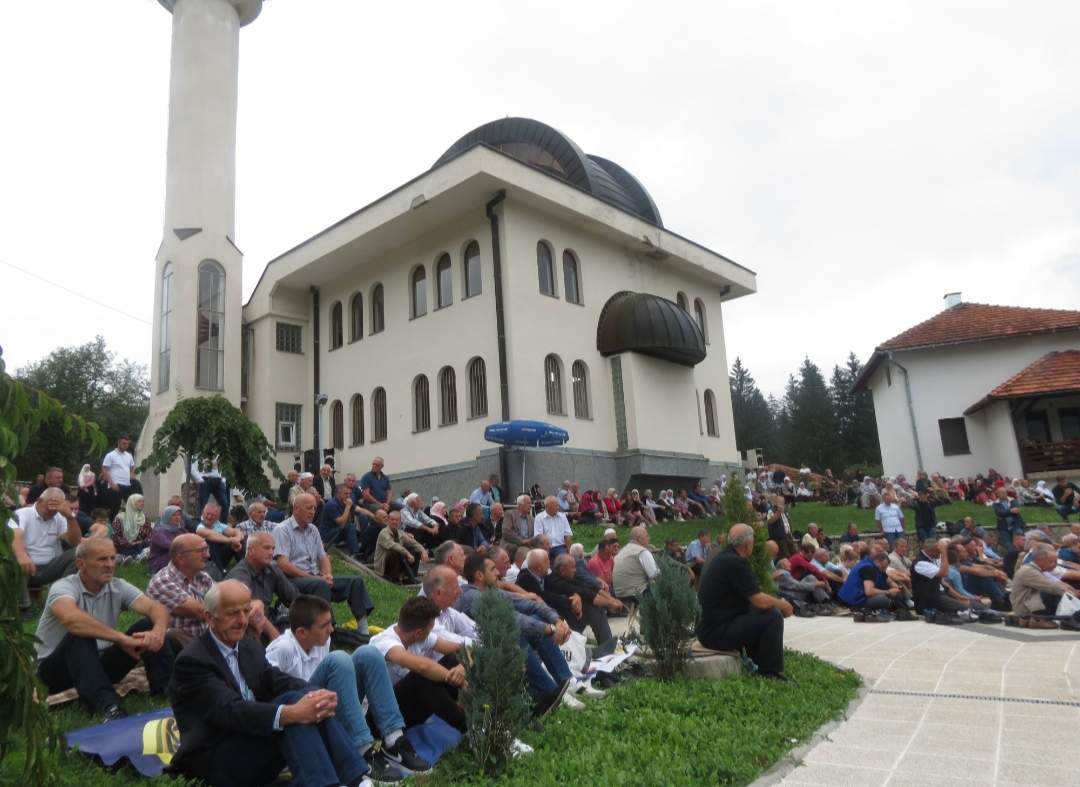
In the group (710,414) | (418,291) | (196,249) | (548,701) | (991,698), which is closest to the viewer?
(548,701)

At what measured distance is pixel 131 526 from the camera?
12.2m

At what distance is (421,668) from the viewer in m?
5.00

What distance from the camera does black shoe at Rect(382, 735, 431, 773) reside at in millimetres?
4535

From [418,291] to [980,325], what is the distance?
2253cm

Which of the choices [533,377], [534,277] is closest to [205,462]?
[533,377]

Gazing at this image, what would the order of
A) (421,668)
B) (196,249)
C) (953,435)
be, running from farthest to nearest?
(953,435)
(196,249)
(421,668)

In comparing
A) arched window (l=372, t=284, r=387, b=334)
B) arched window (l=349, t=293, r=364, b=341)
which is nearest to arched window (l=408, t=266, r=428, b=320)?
arched window (l=372, t=284, r=387, b=334)

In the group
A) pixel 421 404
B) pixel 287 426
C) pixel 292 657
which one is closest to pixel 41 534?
pixel 292 657

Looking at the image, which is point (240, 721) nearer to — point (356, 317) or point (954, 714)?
point (954, 714)

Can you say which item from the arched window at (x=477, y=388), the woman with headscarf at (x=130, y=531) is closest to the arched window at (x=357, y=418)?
the arched window at (x=477, y=388)

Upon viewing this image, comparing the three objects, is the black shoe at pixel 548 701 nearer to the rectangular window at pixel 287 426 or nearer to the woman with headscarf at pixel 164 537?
the woman with headscarf at pixel 164 537

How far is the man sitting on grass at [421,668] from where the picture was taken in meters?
5.01

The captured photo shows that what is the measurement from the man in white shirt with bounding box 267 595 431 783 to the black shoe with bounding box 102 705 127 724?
123 cm

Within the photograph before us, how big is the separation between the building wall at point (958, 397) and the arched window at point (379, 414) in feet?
68.5
